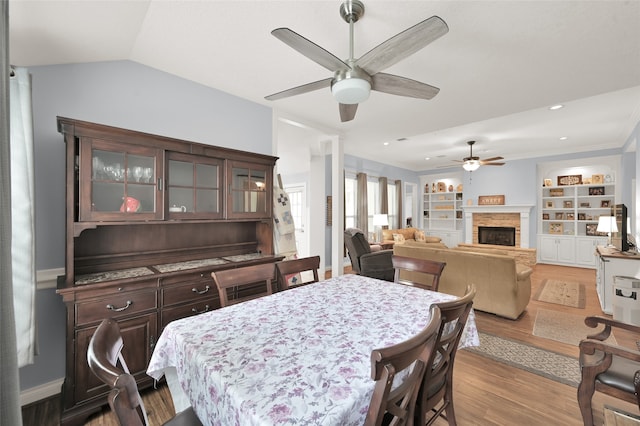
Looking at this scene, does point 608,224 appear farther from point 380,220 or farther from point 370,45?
point 370,45

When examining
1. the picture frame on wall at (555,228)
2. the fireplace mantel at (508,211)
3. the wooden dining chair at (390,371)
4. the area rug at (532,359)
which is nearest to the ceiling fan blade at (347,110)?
the wooden dining chair at (390,371)

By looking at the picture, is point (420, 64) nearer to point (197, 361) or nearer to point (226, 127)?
point (226, 127)

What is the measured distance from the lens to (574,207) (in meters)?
6.55

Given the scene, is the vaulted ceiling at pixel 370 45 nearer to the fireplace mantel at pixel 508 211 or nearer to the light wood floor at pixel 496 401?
the light wood floor at pixel 496 401

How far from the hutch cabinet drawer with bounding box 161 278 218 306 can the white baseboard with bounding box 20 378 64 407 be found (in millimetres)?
944

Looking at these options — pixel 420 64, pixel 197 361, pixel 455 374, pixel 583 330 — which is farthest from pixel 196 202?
pixel 583 330

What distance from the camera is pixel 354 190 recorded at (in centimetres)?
681

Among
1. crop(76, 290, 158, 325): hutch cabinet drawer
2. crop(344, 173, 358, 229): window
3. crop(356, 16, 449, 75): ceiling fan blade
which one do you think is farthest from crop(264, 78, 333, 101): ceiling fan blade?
crop(344, 173, 358, 229): window

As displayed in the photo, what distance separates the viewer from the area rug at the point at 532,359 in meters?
2.23

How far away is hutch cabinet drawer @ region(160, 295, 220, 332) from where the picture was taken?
2005 millimetres

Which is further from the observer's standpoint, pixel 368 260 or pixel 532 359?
pixel 368 260

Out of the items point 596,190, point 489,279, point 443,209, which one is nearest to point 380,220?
point 443,209

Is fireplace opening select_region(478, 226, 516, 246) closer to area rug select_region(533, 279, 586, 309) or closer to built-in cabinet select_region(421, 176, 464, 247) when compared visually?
built-in cabinet select_region(421, 176, 464, 247)

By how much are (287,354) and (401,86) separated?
1.73m
